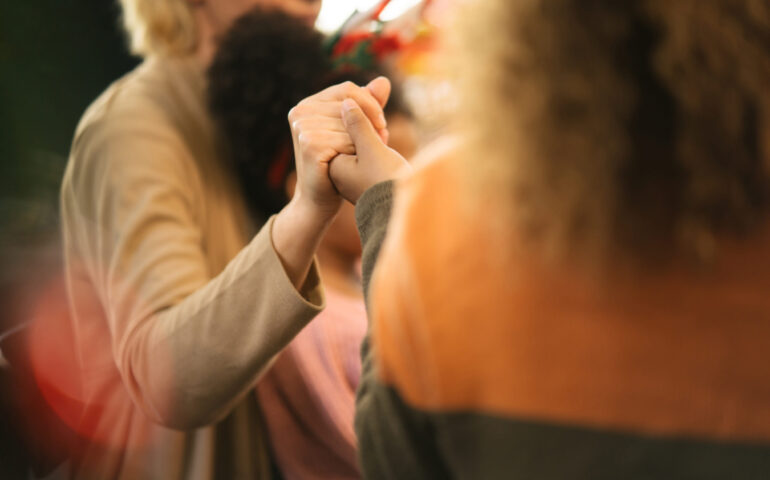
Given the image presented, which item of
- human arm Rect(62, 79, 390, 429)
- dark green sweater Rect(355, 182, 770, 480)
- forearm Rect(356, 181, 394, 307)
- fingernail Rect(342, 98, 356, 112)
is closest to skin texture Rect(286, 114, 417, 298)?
human arm Rect(62, 79, 390, 429)

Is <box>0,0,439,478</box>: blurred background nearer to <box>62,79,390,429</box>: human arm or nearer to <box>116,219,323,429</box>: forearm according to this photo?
<box>62,79,390,429</box>: human arm

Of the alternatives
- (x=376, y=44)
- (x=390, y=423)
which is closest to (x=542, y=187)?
(x=390, y=423)

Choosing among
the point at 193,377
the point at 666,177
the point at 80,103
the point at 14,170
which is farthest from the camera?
the point at 80,103

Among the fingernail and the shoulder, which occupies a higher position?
the fingernail

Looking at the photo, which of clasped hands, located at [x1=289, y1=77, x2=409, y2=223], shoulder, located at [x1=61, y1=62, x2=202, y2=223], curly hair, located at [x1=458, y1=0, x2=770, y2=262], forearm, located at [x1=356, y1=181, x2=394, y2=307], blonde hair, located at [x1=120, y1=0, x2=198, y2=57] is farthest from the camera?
blonde hair, located at [x1=120, y1=0, x2=198, y2=57]

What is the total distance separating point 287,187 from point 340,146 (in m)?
0.25

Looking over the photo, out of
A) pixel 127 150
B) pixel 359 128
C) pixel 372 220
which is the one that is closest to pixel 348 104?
pixel 359 128

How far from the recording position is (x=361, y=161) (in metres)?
0.58

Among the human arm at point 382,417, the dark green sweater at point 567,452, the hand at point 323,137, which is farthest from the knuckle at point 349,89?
the dark green sweater at point 567,452

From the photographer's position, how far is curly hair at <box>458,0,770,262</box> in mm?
310

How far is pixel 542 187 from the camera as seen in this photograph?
1.05 feet

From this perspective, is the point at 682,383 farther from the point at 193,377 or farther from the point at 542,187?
the point at 193,377

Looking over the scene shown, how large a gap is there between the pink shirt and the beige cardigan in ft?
0.09

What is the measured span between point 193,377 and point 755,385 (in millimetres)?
494
